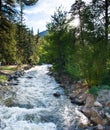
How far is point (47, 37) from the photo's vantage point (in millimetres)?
26938

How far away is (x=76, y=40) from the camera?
26922 millimetres

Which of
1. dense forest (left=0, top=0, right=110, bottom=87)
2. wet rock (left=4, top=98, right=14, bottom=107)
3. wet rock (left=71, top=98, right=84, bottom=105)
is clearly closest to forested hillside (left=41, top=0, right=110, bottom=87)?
dense forest (left=0, top=0, right=110, bottom=87)

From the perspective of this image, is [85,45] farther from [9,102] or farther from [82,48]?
[9,102]

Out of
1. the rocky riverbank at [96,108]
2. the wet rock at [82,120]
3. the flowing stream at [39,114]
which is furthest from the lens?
the wet rock at [82,120]

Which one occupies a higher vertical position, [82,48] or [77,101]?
[82,48]

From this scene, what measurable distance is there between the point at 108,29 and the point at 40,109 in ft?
27.6

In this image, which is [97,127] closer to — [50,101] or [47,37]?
[50,101]

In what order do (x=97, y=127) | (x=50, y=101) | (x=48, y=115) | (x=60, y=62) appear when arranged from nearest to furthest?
(x=97, y=127) → (x=48, y=115) → (x=50, y=101) → (x=60, y=62)

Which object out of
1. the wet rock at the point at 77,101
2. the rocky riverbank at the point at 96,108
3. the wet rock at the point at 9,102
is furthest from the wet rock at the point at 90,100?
the wet rock at the point at 9,102

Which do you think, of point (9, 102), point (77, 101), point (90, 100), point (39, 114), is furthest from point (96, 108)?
point (9, 102)

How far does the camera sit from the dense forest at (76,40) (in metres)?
16.4

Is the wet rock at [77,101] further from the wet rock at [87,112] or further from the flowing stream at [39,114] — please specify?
the wet rock at [87,112]

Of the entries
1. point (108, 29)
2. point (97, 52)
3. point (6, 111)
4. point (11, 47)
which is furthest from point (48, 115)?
point (11, 47)

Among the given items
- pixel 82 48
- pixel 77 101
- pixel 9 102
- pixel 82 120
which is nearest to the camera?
pixel 82 120
